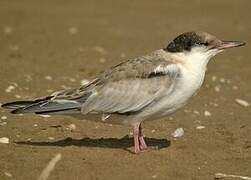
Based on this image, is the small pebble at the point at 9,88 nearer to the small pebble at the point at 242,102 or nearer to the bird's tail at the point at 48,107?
the bird's tail at the point at 48,107

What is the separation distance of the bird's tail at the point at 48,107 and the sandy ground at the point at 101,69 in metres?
0.42

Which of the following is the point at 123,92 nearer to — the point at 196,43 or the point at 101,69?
the point at 196,43

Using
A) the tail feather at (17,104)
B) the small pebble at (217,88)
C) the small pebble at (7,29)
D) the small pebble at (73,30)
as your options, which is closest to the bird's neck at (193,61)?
the tail feather at (17,104)

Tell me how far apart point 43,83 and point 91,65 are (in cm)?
168

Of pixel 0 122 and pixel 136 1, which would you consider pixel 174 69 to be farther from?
pixel 136 1

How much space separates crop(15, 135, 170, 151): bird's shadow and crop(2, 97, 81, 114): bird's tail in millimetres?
475

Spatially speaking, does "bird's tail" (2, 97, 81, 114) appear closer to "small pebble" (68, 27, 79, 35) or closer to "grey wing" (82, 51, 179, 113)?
"grey wing" (82, 51, 179, 113)

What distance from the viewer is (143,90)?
752 centimetres

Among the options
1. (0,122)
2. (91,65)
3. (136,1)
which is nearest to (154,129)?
(0,122)

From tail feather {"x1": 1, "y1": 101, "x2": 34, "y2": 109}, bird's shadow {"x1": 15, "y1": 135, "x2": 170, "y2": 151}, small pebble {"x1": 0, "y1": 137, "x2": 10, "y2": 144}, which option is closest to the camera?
tail feather {"x1": 1, "y1": 101, "x2": 34, "y2": 109}

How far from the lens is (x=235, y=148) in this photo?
318 inches

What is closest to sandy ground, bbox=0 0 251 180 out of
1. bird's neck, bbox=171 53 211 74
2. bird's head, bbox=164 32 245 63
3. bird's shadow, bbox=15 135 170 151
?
bird's shadow, bbox=15 135 170 151

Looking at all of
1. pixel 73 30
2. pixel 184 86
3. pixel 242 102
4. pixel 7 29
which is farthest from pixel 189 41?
pixel 7 29

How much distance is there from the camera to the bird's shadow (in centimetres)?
794
